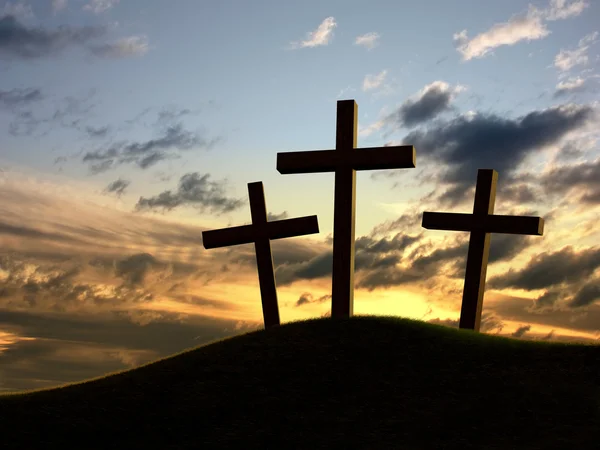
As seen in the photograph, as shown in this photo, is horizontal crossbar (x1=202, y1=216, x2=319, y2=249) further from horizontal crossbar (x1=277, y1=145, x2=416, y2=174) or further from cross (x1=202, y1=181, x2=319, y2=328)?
horizontal crossbar (x1=277, y1=145, x2=416, y2=174)

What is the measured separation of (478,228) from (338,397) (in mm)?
5652

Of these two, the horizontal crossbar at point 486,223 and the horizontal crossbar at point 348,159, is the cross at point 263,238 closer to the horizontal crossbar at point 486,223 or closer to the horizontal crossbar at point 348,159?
the horizontal crossbar at point 348,159

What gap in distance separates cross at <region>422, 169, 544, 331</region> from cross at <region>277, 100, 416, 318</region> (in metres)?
1.68

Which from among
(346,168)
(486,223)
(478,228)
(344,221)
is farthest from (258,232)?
(486,223)

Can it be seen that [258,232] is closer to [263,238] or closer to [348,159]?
[263,238]

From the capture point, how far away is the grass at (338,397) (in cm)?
1114

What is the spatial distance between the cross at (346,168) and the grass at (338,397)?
28.4 inches

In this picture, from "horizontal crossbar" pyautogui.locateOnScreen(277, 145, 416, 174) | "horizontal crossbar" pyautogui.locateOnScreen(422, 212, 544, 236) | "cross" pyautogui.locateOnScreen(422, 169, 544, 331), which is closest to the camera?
"horizontal crossbar" pyautogui.locateOnScreen(277, 145, 416, 174)

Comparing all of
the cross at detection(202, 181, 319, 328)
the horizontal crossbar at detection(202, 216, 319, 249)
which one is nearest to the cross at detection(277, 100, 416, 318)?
the horizontal crossbar at detection(202, 216, 319, 249)

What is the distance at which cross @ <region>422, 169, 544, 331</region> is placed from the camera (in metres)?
16.0

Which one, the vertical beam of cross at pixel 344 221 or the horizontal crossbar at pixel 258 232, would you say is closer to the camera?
the vertical beam of cross at pixel 344 221

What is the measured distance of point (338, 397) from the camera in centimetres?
1242

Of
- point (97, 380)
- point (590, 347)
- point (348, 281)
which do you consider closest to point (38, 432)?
point (97, 380)

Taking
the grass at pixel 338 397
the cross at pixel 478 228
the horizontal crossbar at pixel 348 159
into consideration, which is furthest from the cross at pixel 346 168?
the cross at pixel 478 228
